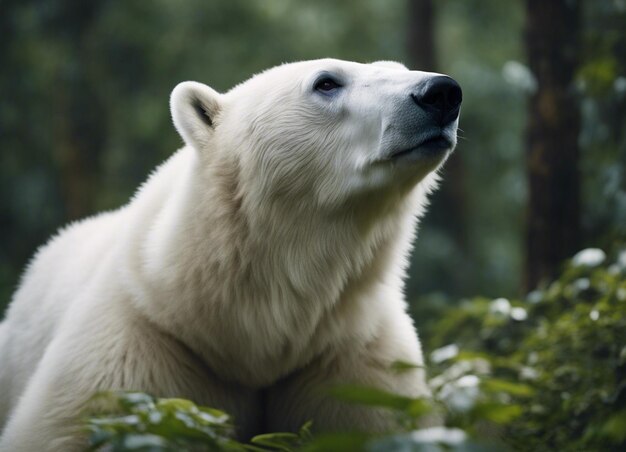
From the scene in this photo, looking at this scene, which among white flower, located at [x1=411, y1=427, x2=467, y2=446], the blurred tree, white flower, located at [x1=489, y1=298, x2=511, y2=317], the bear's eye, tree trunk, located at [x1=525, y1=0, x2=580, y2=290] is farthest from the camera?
the blurred tree

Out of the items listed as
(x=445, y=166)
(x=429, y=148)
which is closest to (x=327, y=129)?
(x=429, y=148)

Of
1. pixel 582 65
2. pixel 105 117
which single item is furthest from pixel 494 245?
pixel 582 65

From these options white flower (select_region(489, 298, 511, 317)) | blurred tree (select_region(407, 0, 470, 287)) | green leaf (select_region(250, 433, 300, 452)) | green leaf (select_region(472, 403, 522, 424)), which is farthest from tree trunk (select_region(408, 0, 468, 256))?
green leaf (select_region(472, 403, 522, 424))

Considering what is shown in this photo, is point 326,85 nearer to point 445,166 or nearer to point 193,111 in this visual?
point 193,111

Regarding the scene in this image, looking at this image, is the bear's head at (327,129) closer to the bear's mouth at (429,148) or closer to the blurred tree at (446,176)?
the bear's mouth at (429,148)

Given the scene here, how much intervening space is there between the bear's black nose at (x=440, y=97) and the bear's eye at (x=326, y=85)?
0.48 meters

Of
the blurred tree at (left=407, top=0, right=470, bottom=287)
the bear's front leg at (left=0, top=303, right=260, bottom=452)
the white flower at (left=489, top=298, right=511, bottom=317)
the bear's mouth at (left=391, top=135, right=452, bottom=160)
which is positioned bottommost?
the bear's front leg at (left=0, top=303, right=260, bottom=452)

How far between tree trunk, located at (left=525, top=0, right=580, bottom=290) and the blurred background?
1.53m

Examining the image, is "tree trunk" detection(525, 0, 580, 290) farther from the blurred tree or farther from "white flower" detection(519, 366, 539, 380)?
the blurred tree

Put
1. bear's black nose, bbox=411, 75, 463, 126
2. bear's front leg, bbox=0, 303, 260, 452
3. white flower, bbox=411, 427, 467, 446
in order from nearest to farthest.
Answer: white flower, bbox=411, 427, 467, 446
bear's black nose, bbox=411, 75, 463, 126
bear's front leg, bbox=0, 303, 260, 452

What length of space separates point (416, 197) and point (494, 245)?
17.1m

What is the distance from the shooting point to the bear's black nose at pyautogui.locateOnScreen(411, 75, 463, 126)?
3.54 m

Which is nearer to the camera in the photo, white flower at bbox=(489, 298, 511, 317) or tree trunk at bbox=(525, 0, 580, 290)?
white flower at bbox=(489, 298, 511, 317)

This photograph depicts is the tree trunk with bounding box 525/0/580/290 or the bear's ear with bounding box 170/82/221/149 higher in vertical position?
the tree trunk with bounding box 525/0/580/290
